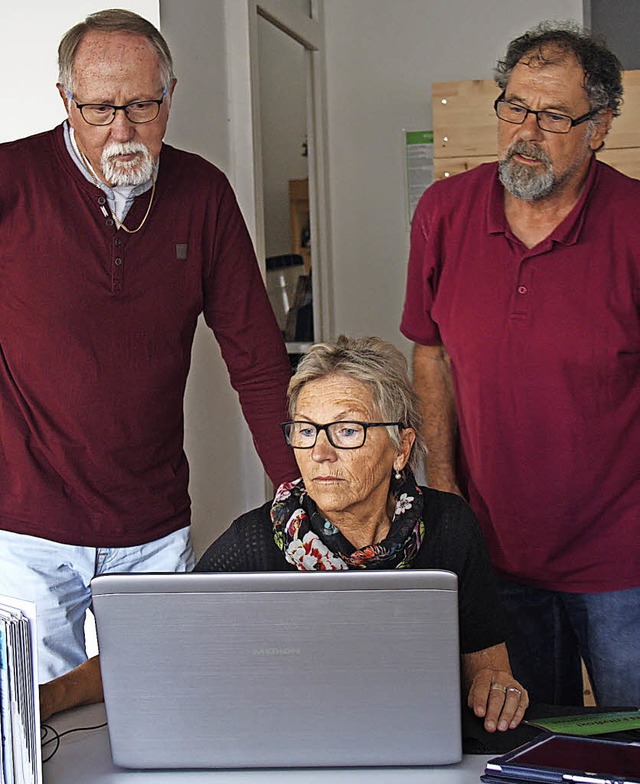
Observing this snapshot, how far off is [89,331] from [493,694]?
1.01m

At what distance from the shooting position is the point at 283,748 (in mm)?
1394

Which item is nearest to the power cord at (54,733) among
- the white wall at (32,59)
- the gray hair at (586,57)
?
the gray hair at (586,57)

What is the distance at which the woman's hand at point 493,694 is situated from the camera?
160 centimetres

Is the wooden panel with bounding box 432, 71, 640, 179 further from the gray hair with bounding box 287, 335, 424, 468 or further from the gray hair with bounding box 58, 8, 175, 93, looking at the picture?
the gray hair with bounding box 287, 335, 424, 468

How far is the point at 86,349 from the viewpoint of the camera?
2.11m

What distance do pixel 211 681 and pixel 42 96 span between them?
1.89 metres

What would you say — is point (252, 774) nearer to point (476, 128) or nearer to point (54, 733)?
point (54, 733)

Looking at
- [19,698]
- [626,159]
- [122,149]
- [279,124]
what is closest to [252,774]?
[19,698]

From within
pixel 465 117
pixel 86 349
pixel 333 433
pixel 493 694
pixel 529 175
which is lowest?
pixel 493 694

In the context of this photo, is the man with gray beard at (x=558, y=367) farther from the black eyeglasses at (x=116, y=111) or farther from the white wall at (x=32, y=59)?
the white wall at (x=32, y=59)

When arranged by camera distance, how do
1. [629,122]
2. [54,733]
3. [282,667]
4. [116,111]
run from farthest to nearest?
[629,122], [116,111], [54,733], [282,667]

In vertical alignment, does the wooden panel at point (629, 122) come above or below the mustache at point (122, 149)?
above

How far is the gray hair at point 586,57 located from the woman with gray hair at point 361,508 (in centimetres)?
65

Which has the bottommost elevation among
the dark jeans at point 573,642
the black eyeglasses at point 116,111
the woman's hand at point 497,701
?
the dark jeans at point 573,642
